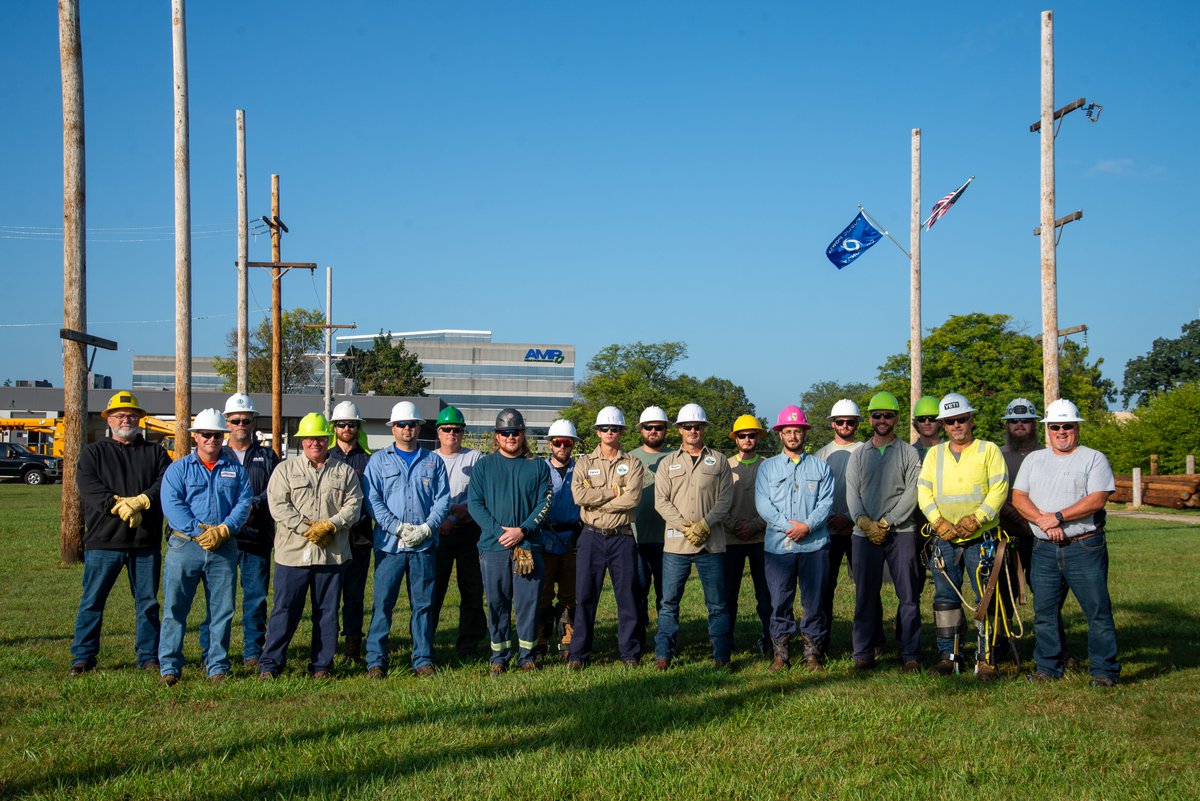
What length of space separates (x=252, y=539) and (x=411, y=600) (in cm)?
133

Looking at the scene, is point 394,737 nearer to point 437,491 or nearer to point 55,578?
point 437,491

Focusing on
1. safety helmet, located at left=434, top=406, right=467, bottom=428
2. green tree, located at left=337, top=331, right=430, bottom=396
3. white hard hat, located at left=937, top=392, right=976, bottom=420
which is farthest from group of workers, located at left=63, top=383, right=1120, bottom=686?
green tree, located at left=337, top=331, right=430, bottom=396

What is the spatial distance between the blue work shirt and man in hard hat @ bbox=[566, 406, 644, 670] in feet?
8.54

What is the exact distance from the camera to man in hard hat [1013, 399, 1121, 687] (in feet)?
24.1

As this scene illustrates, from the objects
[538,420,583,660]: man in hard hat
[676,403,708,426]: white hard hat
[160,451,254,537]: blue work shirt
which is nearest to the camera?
[160,451,254,537]: blue work shirt

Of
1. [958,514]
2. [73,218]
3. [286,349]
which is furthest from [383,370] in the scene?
[958,514]

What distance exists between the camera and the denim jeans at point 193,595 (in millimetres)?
7289

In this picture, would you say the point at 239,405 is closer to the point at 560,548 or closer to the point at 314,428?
the point at 314,428

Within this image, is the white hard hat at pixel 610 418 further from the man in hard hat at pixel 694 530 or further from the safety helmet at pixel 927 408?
the safety helmet at pixel 927 408

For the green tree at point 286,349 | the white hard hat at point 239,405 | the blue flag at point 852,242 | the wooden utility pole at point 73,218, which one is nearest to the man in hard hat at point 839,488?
the white hard hat at point 239,405

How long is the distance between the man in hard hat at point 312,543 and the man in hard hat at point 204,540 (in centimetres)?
31

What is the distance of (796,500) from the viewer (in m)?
7.96

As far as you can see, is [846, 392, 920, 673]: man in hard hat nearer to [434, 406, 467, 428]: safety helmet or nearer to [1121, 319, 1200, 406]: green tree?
[434, 406, 467, 428]: safety helmet

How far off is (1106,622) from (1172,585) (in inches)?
254
